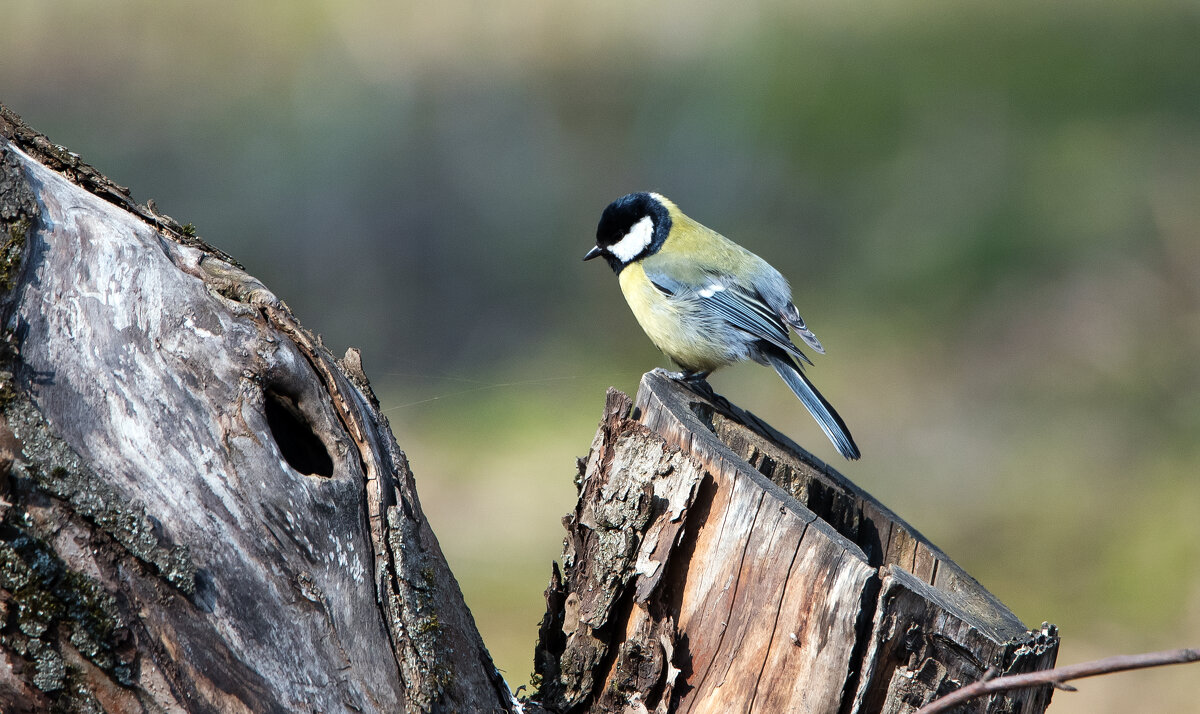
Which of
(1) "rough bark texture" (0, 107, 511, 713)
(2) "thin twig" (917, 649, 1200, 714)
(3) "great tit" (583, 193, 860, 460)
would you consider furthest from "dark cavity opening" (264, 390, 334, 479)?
(3) "great tit" (583, 193, 860, 460)

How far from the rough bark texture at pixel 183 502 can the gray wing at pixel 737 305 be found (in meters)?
1.79

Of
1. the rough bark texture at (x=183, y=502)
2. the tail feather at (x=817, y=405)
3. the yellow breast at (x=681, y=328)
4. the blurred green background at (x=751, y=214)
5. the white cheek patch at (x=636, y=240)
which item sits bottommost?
the rough bark texture at (x=183, y=502)

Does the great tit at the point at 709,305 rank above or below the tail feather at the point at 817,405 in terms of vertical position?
above

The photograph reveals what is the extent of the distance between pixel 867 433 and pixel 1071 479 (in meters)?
0.95

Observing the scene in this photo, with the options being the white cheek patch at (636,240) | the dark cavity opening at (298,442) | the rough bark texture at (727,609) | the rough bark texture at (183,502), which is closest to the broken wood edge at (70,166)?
the rough bark texture at (183,502)

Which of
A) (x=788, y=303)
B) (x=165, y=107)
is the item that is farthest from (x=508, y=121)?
(x=788, y=303)

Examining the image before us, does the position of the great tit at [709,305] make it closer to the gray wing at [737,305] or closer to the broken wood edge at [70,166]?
the gray wing at [737,305]

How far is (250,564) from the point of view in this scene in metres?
1.19

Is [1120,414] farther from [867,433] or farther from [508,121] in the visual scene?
[508,121]

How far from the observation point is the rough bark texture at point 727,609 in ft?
4.53

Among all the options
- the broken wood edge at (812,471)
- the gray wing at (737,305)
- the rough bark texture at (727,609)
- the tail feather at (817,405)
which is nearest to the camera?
the rough bark texture at (727,609)

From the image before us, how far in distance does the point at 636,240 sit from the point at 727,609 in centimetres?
210

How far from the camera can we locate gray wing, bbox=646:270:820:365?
3.03 m

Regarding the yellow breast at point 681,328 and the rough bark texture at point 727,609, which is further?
the yellow breast at point 681,328
